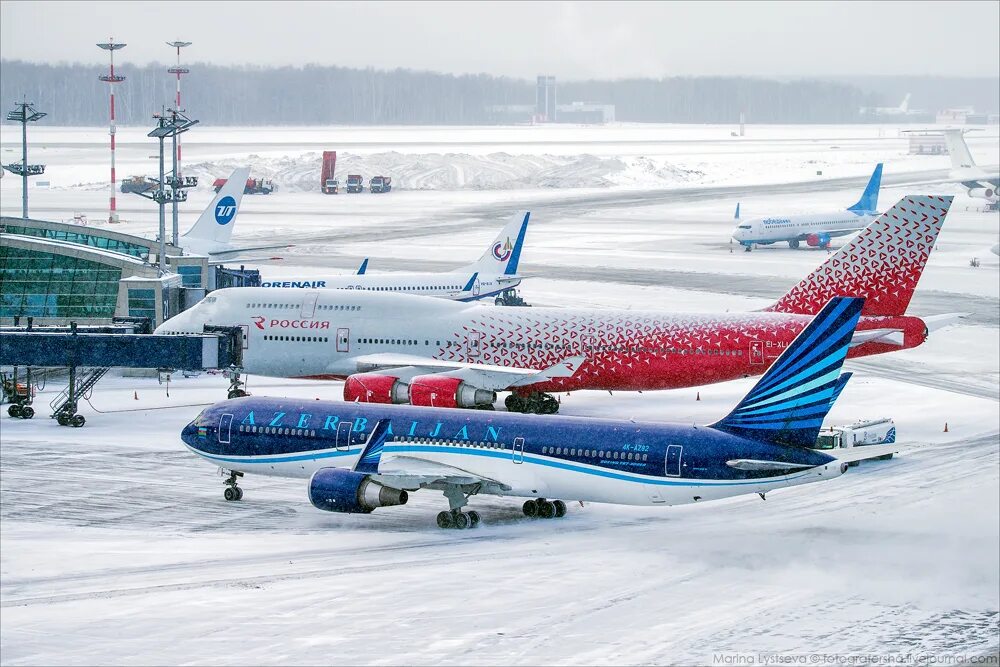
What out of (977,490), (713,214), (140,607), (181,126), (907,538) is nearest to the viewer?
(140,607)

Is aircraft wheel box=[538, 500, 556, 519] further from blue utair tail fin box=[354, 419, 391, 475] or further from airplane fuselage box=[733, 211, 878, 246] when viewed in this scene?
airplane fuselage box=[733, 211, 878, 246]

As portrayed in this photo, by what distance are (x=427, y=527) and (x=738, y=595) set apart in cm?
1027

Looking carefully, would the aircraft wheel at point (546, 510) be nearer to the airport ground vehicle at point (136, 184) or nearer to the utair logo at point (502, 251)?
the utair logo at point (502, 251)

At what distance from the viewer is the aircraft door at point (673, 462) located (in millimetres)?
38906

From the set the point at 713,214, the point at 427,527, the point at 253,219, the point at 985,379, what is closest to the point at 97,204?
the point at 253,219

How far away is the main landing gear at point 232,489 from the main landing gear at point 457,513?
7128 mm

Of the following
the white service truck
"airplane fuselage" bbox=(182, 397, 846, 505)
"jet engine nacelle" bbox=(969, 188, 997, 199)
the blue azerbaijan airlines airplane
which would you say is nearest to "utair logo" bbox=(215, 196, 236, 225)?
"airplane fuselage" bbox=(182, 397, 846, 505)

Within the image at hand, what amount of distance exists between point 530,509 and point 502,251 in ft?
128

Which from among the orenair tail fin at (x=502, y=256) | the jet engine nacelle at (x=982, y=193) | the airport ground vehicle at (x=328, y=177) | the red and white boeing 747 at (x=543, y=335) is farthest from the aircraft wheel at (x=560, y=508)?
the airport ground vehicle at (x=328, y=177)

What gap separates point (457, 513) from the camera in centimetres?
4047

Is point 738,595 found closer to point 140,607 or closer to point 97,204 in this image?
point 140,607

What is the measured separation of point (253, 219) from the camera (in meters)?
146

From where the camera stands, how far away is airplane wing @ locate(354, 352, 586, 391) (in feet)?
176

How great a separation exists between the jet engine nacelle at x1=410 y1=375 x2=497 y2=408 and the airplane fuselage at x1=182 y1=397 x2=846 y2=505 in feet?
27.9
